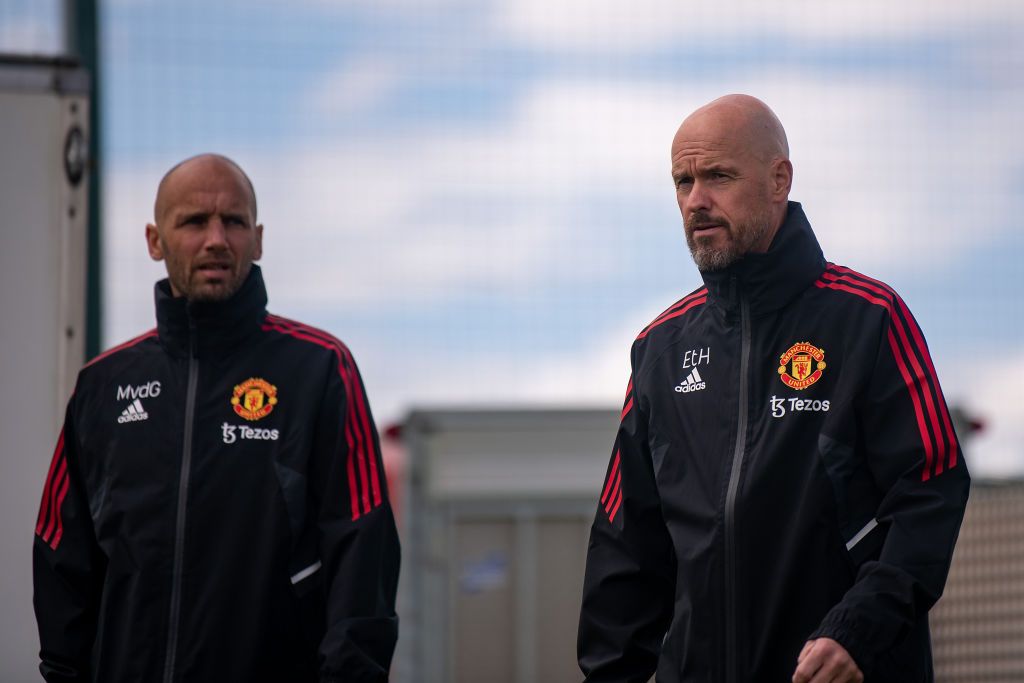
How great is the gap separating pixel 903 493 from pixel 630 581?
731 mm

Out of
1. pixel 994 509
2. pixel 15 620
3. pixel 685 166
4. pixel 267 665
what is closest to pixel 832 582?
pixel 685 166

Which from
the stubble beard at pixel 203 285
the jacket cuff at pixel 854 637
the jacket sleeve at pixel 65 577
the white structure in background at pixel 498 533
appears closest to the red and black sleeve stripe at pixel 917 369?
the jacket cuff at pixel 854 637

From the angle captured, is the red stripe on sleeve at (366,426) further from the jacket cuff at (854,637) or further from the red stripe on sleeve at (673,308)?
the jacket cuff at (854,637)

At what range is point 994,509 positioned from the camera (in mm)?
12047

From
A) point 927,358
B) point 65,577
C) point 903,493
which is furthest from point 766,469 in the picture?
point 65,577

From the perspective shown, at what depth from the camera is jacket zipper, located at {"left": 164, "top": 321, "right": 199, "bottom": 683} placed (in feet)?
13.7

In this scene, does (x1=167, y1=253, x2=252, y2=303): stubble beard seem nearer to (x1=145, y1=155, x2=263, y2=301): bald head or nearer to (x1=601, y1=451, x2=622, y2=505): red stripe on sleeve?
(x1=145, y1=155, x2=263, y2=301): bald head

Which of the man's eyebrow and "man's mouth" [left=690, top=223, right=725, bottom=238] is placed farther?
the man's eyebrow

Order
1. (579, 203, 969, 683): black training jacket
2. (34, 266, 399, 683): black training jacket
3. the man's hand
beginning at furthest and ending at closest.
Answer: (34, 266, 399, 683): black training jacket < (579, 203, 969, 683): black training jacket < the man's hand

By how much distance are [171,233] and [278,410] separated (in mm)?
561

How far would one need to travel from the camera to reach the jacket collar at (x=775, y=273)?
3906mm

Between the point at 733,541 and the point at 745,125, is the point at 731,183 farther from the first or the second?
the point at 733,541

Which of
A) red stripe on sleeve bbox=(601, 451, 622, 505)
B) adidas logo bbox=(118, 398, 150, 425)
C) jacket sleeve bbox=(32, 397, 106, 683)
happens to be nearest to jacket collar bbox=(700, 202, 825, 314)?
red stripe on sleeve bbox=(601, 451, 622, 505)

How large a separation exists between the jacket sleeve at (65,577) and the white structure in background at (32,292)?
0.61 metres
